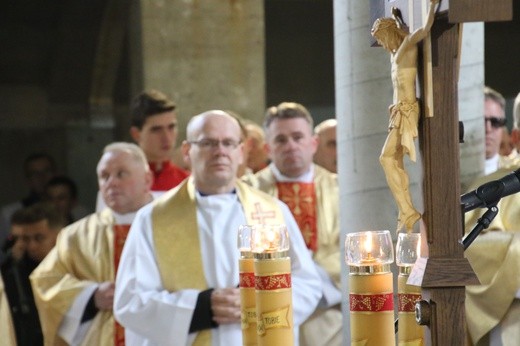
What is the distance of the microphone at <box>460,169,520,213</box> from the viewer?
3404mm

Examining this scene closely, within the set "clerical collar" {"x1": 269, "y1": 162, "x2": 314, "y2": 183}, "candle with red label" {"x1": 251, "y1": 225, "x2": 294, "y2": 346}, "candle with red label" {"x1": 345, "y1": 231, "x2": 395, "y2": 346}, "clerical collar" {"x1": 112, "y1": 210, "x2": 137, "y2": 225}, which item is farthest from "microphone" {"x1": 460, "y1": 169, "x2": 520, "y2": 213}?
"clerical collar" {"x1": 269, "y1": 162, "x2": 314, "y2": 183}

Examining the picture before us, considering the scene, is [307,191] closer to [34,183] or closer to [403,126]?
[34,183]

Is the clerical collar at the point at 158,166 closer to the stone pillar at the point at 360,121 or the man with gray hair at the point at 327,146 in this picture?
the man with gray hair at the point at 327,146

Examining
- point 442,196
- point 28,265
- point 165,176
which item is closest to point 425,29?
point 442,196

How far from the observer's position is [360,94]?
5707 mm

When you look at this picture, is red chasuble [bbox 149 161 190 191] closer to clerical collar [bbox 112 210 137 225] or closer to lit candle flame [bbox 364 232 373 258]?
clerical collar [bbox 112 210 137 225]

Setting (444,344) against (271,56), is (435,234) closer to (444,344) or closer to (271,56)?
(444,344)

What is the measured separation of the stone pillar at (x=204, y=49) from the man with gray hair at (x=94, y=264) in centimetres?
312

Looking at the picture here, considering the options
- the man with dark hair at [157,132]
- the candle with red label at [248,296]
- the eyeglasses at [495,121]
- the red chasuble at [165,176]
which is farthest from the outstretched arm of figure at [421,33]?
the red chasuble at [165,176]

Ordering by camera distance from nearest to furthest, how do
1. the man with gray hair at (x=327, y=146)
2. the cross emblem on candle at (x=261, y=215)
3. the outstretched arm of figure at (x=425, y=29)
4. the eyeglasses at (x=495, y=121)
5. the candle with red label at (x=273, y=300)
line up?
the outstretched arm of figure at (x=425, y=29) → the candle with red label at (x=273, y=300) → the cross emblem on candle at (x=261, y=215) → the eyeglasses at (x=495, y=121) → the man with gray hair at (x=327, y=146)

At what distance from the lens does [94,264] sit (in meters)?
7.23

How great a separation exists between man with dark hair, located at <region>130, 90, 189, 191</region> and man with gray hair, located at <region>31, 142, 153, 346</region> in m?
0.71

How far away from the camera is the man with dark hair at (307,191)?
705 centimetres

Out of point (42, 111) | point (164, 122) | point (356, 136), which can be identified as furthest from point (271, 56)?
point (356, 136)
